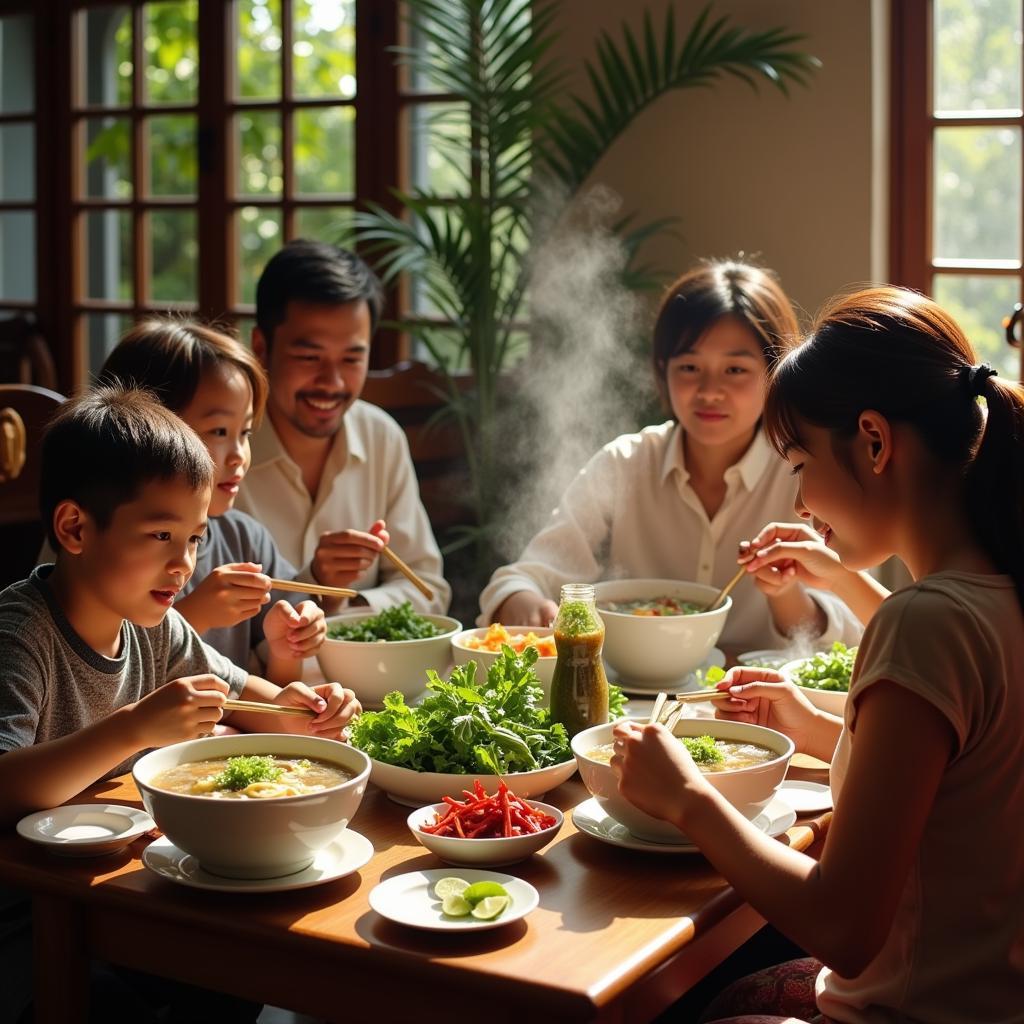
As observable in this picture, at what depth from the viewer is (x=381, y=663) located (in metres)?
2.08

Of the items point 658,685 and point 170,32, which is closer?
point 658,685

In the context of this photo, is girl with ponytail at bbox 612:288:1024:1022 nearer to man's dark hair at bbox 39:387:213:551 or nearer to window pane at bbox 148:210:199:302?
man's dark hair at bbox 39:387:213:551

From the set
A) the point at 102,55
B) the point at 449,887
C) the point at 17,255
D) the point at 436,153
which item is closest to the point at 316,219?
the point at 436,153

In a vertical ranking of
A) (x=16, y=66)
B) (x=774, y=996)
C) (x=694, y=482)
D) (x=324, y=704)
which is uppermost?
(x=16, y=66)

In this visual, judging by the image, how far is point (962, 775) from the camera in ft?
4.21

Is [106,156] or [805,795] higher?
[106,156]

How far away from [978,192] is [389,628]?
2521mm

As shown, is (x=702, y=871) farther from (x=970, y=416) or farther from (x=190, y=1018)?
(x=190, y=1018)

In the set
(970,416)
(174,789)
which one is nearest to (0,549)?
(174,789)

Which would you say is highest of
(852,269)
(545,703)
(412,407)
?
(852,269)

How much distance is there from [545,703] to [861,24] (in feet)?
8.51

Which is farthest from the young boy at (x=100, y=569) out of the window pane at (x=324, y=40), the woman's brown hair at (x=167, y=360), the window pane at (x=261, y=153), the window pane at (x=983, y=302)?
the window pane at (x=261, y=153)

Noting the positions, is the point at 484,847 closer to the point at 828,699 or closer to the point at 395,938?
the point at 395,938

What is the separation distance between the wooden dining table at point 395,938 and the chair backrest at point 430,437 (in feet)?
8.77
